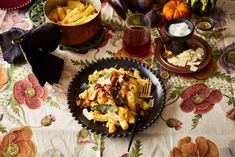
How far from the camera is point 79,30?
106 cm

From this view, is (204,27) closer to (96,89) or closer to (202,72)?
(202,72)

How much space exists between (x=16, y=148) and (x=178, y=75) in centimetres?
52

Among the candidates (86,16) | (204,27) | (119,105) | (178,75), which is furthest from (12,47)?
(204,27)

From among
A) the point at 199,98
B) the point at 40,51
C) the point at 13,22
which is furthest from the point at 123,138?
the point at 13,22

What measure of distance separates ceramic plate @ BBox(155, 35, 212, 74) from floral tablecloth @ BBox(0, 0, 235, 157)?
0.07 feet

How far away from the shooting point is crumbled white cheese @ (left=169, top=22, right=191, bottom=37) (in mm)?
1029

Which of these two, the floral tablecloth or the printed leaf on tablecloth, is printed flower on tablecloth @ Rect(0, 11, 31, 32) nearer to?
the floral tablecloth

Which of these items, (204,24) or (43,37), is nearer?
(43,37)

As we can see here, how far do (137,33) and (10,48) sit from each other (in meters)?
0.41

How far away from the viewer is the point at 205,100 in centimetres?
98

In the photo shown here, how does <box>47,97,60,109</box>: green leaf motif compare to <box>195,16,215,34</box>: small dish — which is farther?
<box>195,16,215,34</box>: small dish

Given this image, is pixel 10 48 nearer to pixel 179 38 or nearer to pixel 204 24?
pixel 179 38

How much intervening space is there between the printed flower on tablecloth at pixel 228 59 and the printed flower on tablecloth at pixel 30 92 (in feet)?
1.84

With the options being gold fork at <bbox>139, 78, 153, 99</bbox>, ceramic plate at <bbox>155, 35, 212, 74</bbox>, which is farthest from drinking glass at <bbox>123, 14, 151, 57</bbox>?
gold fork at <bbox>139, 78, 153, 99</bbox>
